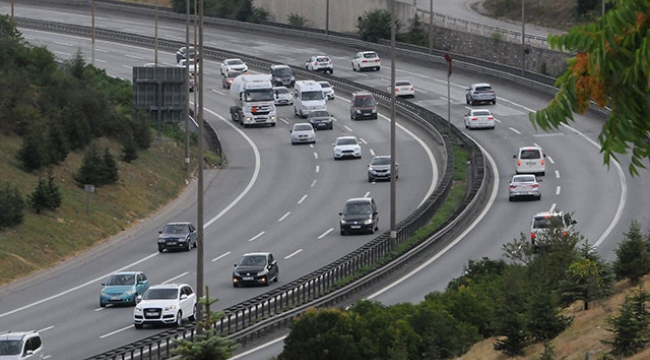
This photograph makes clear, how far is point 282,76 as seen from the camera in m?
103

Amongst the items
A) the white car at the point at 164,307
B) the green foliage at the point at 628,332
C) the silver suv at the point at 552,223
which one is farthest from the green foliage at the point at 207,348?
the silver suv at the point at 552,223

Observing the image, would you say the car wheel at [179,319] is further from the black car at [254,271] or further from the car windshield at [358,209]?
the car windshield at [358,209]

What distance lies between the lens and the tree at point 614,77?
8844mm

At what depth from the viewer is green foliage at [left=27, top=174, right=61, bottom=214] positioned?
61.7 m

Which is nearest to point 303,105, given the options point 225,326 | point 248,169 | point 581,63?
point 248,169

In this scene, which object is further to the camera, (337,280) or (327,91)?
(327,91)

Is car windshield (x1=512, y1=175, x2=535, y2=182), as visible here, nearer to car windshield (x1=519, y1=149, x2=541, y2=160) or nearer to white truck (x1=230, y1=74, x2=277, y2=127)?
car windshield (x1=519, y1=149, x2=541, y2=160)

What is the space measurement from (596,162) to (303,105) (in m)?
23.6

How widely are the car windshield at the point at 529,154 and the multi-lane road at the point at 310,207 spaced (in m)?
1.27

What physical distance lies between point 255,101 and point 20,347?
177 ft

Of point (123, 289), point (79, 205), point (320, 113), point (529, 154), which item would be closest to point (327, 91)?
point (320, 113)

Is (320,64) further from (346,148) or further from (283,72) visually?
(346,148)

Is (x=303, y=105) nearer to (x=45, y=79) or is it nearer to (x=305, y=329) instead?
(x=45, y=79)

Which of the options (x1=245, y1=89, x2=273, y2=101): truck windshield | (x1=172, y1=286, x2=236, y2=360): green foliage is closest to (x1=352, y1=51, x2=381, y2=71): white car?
(x1=245, y1=89, x2=273, y2=101): truck windshield
